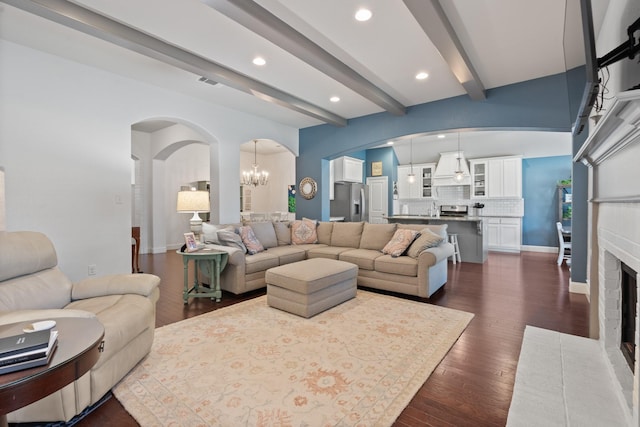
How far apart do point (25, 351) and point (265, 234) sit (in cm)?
390

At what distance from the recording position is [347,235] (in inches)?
202

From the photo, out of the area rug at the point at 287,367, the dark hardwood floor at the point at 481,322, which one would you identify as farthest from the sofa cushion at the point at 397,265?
the area rug at the point at 287,367

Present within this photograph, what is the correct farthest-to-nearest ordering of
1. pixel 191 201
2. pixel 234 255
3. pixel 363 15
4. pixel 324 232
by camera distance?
1. pixel 324 232
2. pixel 191 201
3. pixel 234 255
4. pixel 363 15

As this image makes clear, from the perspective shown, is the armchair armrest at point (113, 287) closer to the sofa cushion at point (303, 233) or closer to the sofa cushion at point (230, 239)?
the sofa cushion at point (230, 239)

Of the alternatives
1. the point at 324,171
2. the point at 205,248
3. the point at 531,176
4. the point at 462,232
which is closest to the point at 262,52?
the point at 205,248

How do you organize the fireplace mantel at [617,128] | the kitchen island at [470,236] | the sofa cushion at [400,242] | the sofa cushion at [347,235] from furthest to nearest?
the kitchen island at [470,236], the sofa cushion at [347,235], the sofa cushion at [400,242], the fireplace mantel at [617,128]

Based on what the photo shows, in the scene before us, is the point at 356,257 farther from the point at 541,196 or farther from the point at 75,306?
the point at 541,196

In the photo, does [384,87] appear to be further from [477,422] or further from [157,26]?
[477,422]

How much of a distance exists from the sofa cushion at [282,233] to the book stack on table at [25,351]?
4.03 m

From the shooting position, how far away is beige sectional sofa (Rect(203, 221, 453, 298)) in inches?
151

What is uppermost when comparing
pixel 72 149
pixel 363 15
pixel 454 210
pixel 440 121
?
pixel 363 15

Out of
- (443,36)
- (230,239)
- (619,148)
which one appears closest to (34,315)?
(230,239)

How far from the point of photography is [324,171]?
22.0 ft

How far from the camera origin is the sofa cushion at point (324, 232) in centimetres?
535
